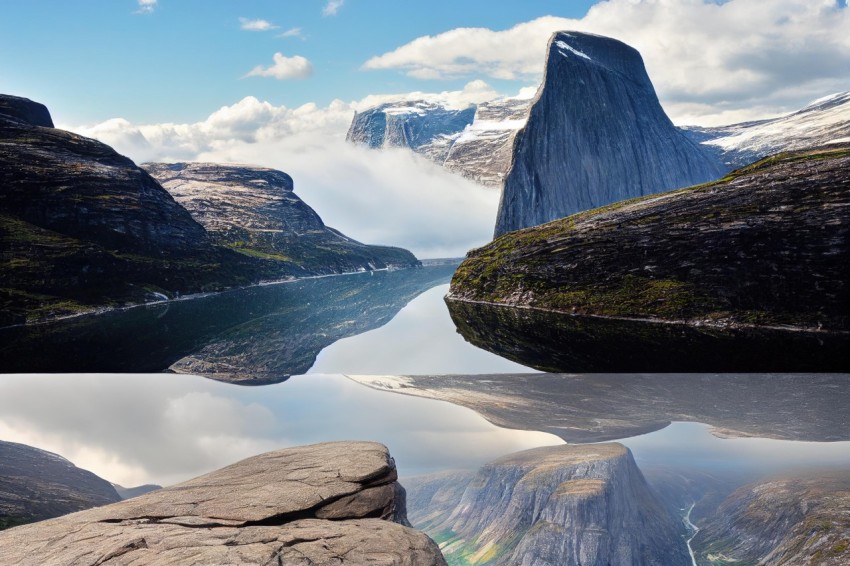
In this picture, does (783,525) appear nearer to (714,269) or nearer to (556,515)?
(556,515)

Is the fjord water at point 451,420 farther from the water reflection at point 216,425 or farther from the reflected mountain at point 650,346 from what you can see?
the reflected mountain at point 650,346

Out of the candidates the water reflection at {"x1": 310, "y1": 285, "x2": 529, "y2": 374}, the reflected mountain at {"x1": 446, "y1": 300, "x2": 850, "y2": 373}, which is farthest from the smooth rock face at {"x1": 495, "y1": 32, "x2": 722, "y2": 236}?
the reflected mountain at {"x1": 446, "y1": 300, "x2": 850, "y2": 373}

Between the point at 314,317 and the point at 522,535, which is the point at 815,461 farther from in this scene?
the point at 314,317

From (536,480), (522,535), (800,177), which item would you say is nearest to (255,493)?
(522,535)

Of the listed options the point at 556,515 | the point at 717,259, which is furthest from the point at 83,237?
the point at 556,515

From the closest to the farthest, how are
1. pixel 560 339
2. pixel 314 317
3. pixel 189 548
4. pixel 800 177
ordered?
pixel 189 548 → pixel 560 339 → pixel 800 177 → pixel 314 317

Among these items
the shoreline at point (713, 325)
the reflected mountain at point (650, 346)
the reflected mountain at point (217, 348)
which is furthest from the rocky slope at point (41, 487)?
the shoreline at point (713, 325)
